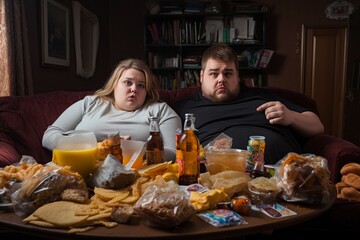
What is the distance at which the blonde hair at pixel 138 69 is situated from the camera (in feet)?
6.16

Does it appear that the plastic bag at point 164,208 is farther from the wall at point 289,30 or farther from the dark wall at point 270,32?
the wall at point 289,30

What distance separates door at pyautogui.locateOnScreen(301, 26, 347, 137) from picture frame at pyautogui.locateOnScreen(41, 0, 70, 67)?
3274 millimetres

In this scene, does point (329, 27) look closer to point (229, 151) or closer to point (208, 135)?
point (208, 135)

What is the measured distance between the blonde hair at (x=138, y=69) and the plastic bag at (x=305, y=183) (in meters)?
1.13

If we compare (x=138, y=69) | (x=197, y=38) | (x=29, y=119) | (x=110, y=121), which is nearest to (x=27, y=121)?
(x=29, y=119)

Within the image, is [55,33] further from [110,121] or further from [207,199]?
[207,199]

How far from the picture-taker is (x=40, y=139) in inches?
76.0

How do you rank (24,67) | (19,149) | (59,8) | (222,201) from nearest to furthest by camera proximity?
1. (222,201)
2. (19,149)
3. (24,67)
4. (59,8)

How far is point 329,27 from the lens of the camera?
4.62m

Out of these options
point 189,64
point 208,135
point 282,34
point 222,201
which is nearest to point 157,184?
point 222,201

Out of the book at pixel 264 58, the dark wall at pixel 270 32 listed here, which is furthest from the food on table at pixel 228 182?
the book at pixel 264 58

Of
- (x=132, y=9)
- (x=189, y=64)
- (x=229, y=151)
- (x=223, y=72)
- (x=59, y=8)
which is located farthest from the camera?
(x=132, y=9)

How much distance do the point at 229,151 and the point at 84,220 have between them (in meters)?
0.56

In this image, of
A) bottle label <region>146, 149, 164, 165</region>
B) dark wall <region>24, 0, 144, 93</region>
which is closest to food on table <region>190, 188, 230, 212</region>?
bottle label <region>146, 149, 164, 165</region>
